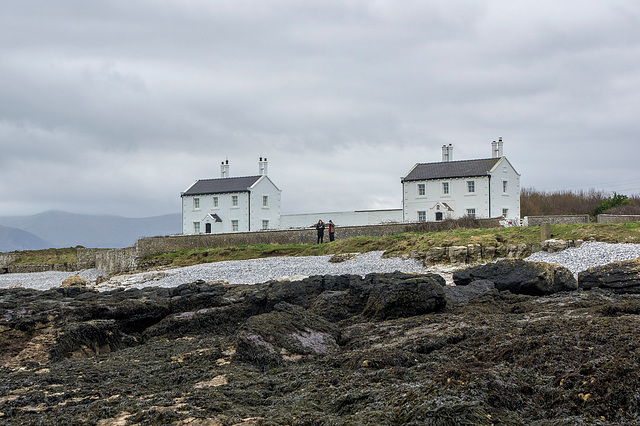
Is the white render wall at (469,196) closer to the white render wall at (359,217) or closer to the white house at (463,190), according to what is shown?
the white house at (463,190)

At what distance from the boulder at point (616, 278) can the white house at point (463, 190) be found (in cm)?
3272

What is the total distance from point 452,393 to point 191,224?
4961cm

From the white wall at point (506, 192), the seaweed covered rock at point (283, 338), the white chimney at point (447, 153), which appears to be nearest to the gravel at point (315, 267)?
the seaweed covered rock at point (283, 338)

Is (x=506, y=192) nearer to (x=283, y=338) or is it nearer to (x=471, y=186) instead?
(x=471, y=186)

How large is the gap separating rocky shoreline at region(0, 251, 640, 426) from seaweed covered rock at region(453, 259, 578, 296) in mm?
40

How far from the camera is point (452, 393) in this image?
4.52 metres

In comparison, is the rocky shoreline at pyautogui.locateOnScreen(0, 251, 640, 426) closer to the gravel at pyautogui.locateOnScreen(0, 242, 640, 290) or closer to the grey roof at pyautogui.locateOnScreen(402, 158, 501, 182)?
the gravel at pyautogui.locateOnScreen(0, 242, 640, 290)

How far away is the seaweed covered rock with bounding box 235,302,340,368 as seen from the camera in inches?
281

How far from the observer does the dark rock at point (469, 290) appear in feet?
38.5

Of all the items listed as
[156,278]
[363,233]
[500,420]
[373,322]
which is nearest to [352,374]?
[500,420]

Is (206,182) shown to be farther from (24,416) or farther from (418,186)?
(24,416)

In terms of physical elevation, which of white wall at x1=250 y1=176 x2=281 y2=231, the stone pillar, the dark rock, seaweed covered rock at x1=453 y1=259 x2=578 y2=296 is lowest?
the dark rock

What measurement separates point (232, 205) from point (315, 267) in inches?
1115

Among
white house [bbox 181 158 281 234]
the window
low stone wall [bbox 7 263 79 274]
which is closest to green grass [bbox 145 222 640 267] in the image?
low stone wall [bbox 7 263 79 274]
